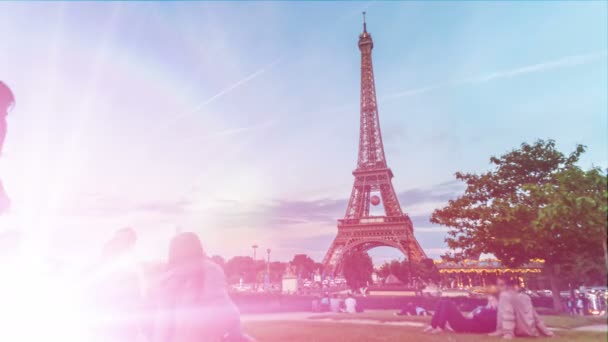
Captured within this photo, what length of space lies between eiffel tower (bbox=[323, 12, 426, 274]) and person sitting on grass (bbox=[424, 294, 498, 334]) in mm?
37891

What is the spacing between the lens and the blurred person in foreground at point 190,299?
181 inches

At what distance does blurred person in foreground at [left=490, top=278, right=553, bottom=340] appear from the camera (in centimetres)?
832

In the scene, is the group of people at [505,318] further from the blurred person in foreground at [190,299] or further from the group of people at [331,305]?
the group of people at [331,305]

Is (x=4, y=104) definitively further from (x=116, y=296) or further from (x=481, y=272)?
(x=481, y=272)

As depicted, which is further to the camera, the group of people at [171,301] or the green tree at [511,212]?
the green tree at [511,212]

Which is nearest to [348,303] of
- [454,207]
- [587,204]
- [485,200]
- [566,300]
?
[454,207]

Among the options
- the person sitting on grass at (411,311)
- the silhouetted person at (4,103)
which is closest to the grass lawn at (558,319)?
the person sitting on grass at (411,311)

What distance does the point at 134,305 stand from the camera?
4766 millimetres

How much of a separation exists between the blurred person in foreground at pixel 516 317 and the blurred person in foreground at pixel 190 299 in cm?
645

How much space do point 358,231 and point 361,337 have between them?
4580 centimetres

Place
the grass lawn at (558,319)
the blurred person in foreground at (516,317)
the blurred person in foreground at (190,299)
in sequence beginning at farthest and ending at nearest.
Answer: the blurred person in foreground at (516,317)
the grass lawn at (558,319)
the blurred person in foreground at (190,299)

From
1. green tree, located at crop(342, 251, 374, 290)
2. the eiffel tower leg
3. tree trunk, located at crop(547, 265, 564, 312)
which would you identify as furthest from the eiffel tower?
tree trunk, located at crop(547, 265, 564, 312)

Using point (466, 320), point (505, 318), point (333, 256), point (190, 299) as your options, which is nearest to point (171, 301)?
point (190, 299)

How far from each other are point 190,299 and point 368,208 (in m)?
56.9
